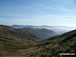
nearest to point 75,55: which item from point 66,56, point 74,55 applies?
point 74,55

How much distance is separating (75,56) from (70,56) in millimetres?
1106

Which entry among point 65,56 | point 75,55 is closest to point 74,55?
point 75,55

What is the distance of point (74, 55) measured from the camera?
28312 millimetres

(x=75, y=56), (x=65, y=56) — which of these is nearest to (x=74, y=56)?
(x=75, y=56)

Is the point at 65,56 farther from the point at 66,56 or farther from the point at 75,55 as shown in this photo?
the point at 75,55

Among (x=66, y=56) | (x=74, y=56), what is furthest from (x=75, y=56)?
(x=66, y=56)

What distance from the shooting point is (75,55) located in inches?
1118

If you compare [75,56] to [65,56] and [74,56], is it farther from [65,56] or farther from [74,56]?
[65,56]

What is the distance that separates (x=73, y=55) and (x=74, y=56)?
38cm

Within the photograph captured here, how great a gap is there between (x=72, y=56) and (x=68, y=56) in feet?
2.85

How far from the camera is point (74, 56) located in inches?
1095

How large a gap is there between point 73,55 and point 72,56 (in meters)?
0.56

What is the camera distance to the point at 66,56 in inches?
1112

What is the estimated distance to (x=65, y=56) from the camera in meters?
28.1
